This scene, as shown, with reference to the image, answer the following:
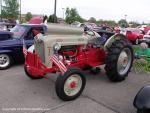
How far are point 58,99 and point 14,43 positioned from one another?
3524mm

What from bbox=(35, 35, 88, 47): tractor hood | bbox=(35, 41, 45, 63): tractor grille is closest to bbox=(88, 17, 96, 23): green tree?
bbox=(35, 35, 88, 47): tractor hood

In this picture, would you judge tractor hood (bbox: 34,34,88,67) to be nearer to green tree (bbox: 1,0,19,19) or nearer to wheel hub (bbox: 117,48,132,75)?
wheel hub (bbox: 117,48,132,75)

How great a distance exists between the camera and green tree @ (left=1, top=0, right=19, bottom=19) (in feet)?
146

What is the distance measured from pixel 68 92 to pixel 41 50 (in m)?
1.27

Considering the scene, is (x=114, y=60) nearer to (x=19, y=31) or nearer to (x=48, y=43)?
(x=48, y=43)

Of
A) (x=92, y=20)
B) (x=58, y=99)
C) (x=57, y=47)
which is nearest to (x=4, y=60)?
(x=57, y=47)

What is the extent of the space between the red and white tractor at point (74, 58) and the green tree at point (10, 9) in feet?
136

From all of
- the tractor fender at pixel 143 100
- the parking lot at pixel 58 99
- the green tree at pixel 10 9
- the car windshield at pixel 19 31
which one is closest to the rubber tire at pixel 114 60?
the parking lot at pixel 58 99

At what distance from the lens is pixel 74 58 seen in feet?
19.5

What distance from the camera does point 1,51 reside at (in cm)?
743

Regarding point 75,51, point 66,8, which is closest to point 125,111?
point 75,51

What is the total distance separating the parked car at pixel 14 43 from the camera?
7.55 meters

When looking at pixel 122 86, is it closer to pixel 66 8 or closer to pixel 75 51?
pixel 75 51

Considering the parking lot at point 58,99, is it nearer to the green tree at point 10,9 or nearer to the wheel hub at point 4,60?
the wheel hub at point 4,60
